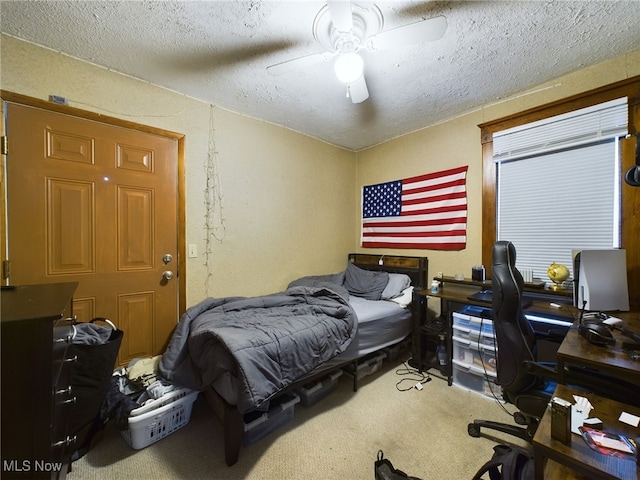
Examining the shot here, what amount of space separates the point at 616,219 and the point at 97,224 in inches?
156

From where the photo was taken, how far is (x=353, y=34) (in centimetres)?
155

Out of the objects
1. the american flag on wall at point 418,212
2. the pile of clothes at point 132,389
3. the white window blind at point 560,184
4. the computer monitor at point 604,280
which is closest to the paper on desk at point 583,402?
the computer monitor at point 604,280

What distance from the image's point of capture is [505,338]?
4.72ft

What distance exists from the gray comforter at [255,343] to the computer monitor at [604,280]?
1.62 m

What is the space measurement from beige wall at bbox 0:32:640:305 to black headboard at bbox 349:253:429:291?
0.39ft

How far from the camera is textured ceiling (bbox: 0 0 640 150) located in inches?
58.7

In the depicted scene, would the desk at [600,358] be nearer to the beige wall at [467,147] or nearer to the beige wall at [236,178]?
the beige wall at [467,147]

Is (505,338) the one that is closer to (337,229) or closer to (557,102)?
(557,102)

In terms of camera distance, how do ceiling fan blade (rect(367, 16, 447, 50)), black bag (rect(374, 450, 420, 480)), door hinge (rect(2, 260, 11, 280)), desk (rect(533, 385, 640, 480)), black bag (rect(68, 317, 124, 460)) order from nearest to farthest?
desk (rect(533, 385, 640, 480)) < black bag (rect(374, 450, 420, 480)) < ceiling fan blade (rect(367, 16, 447, 50)) < black bag (rect(68, 317, 124, 460)) < door hinge (rect(2, 260, 11, 280))

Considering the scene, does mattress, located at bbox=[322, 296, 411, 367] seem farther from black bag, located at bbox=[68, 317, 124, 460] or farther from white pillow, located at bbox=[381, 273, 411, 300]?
black bag, located at bbox=[68, 317, 124, 460]

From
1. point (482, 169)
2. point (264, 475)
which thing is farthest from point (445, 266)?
point (264, 475)

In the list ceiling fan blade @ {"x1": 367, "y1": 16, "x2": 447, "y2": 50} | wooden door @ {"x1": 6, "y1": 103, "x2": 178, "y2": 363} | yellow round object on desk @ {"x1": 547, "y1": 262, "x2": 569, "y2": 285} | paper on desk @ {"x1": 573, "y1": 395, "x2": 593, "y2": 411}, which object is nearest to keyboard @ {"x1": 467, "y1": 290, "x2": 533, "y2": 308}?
yellow round object on desk @ {"x1": 547, "y1": 262, "x2": 569, "y2": 285}

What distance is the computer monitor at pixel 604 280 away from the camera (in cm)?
172

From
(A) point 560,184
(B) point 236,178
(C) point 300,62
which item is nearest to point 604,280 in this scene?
(A) point 560,184
